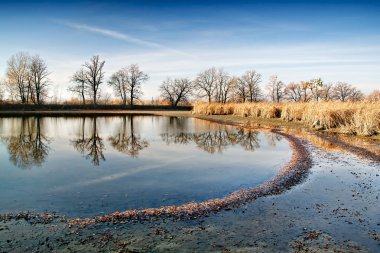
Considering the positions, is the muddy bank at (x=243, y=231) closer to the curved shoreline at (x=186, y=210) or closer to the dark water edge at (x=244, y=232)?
the dark water edge at (x=244, y=232)

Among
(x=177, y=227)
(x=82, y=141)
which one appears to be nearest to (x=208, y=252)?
(x=177, y=227)

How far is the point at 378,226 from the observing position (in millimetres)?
7059

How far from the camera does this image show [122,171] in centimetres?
1219

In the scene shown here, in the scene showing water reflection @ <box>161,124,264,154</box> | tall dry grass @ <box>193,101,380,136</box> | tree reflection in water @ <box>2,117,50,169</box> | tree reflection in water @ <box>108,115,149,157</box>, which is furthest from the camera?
tall dry grass @ <box>193,101,380,136</box>

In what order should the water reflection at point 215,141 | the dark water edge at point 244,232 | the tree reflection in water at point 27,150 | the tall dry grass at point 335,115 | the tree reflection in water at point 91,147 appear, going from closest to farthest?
the dark water edge at point 244,232 < the tree reflection in water at point 27,150 < the tree reflection in water at point 91,147 < the water reflection at point 215,141 < the tall dry grass at point 335,115

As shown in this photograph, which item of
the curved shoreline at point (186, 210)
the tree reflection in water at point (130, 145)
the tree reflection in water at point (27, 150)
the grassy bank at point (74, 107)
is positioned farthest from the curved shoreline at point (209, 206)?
the grassy bank at point (74, 107)

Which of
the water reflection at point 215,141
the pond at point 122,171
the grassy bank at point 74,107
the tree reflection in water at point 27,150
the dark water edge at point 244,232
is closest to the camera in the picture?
the dark water edge at point 244,232

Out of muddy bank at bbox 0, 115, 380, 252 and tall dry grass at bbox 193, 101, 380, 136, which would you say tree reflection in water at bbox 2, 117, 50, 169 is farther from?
tall dry grass at bbox 193, 101, 380, 136

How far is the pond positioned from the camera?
28.6ft

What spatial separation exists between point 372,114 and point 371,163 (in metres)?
9.56

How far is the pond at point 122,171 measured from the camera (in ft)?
28.6

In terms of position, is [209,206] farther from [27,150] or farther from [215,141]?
[215,141]

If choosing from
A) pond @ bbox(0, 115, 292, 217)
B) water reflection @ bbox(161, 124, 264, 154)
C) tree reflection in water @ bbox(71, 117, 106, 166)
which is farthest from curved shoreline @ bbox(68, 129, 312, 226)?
tree reflection in water @ bbox(71, 117, 106, 166)

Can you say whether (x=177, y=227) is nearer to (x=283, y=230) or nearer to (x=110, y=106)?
(x=283, y=230)
